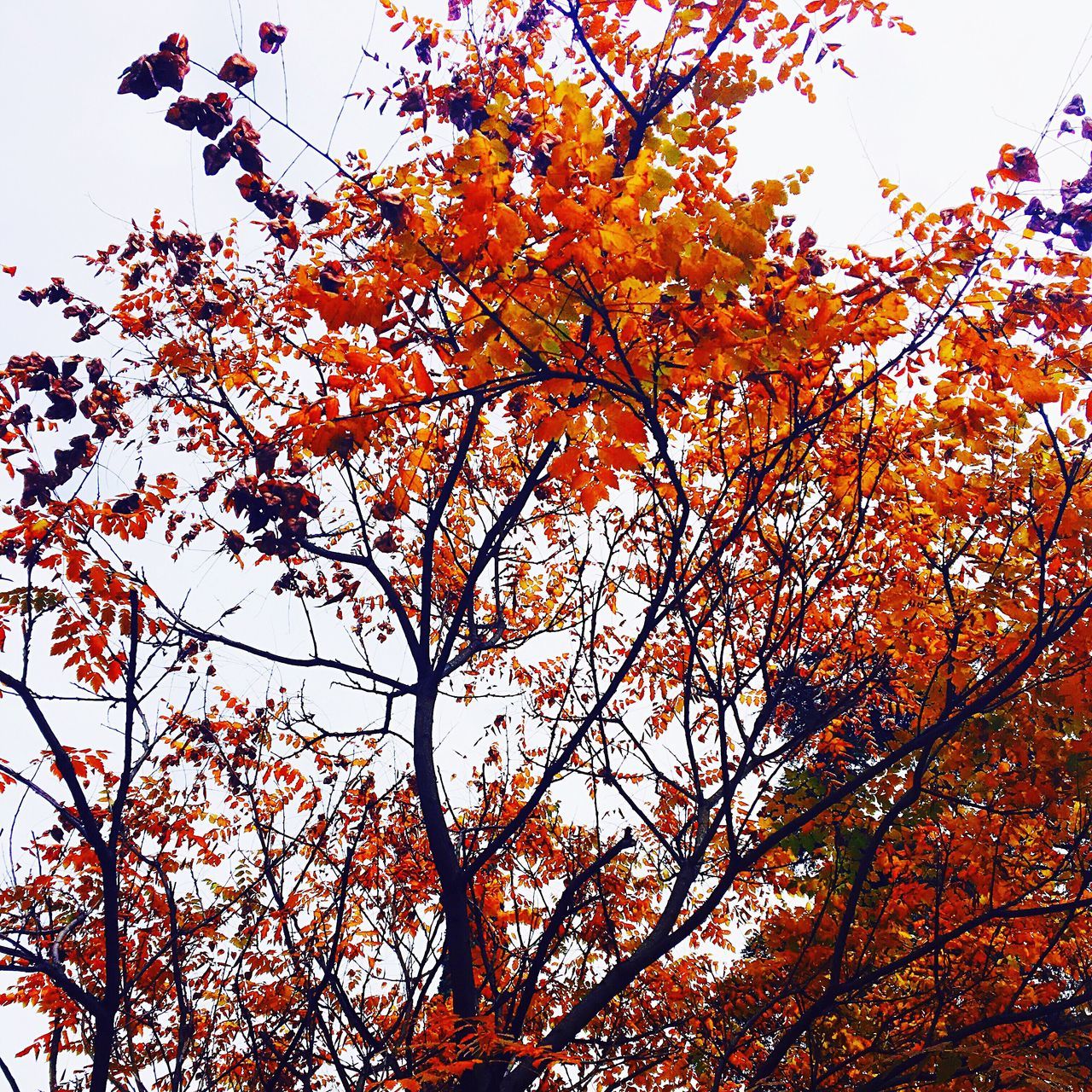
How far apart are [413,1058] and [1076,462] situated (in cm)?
599

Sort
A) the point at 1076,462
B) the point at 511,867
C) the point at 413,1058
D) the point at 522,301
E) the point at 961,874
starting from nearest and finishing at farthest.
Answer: the point at 522,301
the point at 1076,462
the point at 413,1058
the point at 961,874
the point at 511,867

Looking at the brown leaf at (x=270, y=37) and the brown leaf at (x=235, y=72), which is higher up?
the brown leaf at (x=270, y=37)

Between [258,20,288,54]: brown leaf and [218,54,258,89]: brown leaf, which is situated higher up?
[258,20,288,54]: brown leaf

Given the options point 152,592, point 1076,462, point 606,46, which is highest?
point 606,46

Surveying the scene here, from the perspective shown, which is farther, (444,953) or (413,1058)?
(444,953)

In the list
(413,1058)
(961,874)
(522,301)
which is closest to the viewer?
(522,301)

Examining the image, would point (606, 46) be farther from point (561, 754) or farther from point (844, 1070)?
point (844, 1070)

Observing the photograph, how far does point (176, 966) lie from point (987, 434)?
6.93 m

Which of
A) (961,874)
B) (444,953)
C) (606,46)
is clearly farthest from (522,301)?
(961,874)

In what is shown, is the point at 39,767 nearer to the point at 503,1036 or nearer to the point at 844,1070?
the point at 503,1036

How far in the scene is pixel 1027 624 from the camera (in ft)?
18.0

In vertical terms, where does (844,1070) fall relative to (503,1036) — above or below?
below

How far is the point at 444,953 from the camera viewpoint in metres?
6.36

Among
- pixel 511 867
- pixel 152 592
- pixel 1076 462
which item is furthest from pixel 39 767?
pixel 1076 462
